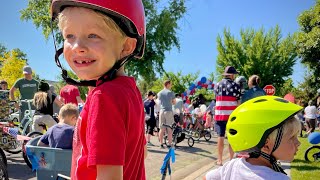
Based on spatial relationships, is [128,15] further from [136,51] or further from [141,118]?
[141,118]

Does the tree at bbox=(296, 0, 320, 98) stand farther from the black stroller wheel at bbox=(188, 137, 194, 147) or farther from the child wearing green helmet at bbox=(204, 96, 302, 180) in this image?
the child wearing green helmet at bbox=(204, 96, 302, 180)

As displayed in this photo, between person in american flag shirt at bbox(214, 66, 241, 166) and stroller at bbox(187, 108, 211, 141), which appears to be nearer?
person in american flag shirt at bbox(214, 66, 241, 166)

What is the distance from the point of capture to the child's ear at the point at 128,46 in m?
1.49

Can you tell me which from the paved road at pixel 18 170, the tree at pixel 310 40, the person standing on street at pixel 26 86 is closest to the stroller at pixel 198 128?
the person standing on street at pixel 26 86

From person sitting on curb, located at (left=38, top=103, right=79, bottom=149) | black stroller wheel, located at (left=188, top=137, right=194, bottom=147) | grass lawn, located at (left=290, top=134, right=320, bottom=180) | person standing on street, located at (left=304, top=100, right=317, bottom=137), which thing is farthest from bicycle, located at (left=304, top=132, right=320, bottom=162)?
person standing on street, located at (left=304, top=100, right=317, bottom=137)

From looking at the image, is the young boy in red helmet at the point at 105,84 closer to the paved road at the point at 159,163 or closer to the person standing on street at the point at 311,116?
the paved road at the point at 159,163

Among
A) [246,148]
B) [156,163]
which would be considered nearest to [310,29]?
[156,163]

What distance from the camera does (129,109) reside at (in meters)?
1.27

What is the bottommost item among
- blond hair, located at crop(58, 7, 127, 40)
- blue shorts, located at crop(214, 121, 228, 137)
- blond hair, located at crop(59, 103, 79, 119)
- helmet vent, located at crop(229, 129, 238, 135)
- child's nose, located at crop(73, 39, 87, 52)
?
blue shorts, located at crop(214, 121, 228, 137)

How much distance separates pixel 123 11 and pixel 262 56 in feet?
134

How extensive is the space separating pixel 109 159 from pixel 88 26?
22.0 inches

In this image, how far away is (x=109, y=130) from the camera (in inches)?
46.9

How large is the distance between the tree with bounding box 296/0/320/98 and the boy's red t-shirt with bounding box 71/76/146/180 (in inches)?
1035

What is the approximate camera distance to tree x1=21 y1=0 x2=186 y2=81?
21.1m
